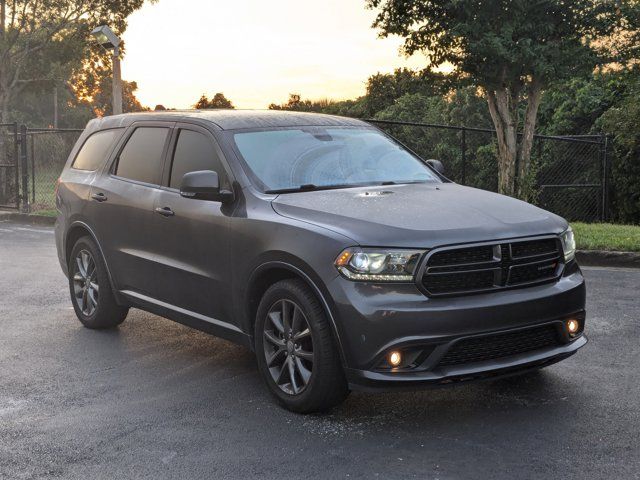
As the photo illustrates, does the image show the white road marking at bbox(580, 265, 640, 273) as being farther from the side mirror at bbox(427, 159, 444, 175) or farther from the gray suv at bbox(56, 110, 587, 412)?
the gray suv at bbox(56, 110, 587, 412)

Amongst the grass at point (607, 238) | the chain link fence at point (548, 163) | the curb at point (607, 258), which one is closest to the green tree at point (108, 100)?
the chain link fence at point (548, 163)

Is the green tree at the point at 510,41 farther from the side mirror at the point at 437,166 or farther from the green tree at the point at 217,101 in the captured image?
the green tree at the point at 217,101

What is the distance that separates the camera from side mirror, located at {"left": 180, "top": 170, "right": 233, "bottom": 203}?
5.69 m

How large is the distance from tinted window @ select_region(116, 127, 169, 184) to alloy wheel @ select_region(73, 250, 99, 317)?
2.94ft

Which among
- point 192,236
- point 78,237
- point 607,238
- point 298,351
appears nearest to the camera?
point 298,351

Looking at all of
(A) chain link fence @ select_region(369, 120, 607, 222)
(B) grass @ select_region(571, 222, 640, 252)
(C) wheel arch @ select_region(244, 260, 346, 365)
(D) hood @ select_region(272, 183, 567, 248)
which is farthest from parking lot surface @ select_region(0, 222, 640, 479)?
(A) chain link fence @ select_region(369, 120, 607, 222)

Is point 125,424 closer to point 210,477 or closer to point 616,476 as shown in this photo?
point 210,477

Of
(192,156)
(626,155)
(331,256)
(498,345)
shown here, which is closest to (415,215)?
(331,256)

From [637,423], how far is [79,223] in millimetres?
4872

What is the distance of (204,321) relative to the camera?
609cm

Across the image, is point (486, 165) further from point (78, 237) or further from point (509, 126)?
point (78, 237)

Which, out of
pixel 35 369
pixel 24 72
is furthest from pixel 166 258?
pixel 24 72

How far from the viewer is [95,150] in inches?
312

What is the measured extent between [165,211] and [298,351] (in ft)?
5.85
